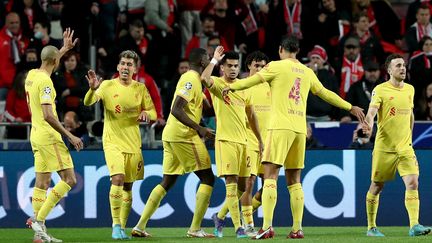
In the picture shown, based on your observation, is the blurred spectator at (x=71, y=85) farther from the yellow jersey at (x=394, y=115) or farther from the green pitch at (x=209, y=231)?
the yellow jersey at (x=394, y=115)

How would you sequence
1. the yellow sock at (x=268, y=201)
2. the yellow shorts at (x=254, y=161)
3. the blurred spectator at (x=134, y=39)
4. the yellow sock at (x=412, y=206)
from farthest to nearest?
the blurred spectator at (x=134, y=39)
the yellow shorts at (x=254, y=161)
the yellow sock at (x=412, y=206)
the yellow sock at (x=268, y=201)

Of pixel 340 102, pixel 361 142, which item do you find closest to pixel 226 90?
pixel 340 102

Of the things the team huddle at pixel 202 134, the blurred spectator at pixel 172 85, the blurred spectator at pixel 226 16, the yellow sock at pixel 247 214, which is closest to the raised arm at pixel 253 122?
the team huddle at pixel 202 134

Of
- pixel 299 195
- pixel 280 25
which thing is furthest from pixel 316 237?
pixel 280 25

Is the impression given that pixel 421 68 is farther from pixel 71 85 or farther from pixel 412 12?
pixel 71 85

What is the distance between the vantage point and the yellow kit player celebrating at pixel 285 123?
14328 millimetres

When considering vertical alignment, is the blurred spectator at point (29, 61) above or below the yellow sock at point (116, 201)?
above

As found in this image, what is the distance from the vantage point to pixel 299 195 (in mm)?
14578

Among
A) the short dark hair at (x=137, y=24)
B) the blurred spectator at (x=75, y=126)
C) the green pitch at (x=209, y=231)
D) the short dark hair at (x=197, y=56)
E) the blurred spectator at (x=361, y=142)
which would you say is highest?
the short dark hair at (x=137, y=24)

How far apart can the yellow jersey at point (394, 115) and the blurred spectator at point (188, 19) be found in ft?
24.9

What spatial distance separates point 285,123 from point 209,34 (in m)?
7.95

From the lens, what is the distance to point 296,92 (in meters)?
14.5

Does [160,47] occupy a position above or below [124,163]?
above

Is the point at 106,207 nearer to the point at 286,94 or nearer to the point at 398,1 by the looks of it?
the point at 286,94
